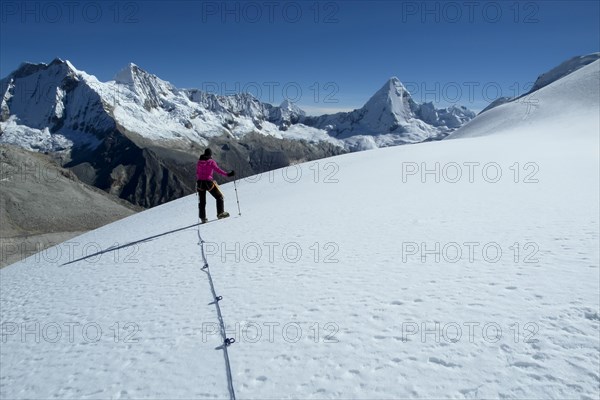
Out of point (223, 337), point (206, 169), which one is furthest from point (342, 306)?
point (206, 169)

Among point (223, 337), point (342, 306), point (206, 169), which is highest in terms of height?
point (206, 169)

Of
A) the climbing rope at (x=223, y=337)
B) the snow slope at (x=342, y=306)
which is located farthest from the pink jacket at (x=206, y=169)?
the climbing rope at (x=223, y=337)

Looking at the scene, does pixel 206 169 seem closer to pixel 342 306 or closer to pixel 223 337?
pixel 223 337

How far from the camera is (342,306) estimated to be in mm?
7145

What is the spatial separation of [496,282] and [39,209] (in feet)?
496

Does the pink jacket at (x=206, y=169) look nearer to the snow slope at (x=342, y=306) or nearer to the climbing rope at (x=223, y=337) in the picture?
the snow slope at (x=342, y=306)

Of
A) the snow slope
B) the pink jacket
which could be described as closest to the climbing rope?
the snow slope

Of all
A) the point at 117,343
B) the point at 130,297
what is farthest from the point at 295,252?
the point at 117,343

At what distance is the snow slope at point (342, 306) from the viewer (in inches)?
207

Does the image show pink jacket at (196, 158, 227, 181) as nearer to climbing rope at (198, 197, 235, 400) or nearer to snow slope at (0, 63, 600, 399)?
snow slope at (0, 63, 600, 399)

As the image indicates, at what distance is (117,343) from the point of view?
7164 millimetres

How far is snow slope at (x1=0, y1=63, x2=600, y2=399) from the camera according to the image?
5.25m

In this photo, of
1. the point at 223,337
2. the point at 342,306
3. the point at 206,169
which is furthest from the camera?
the point at 206,169

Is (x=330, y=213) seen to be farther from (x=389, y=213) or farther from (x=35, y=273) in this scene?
(x=35, y=273)
